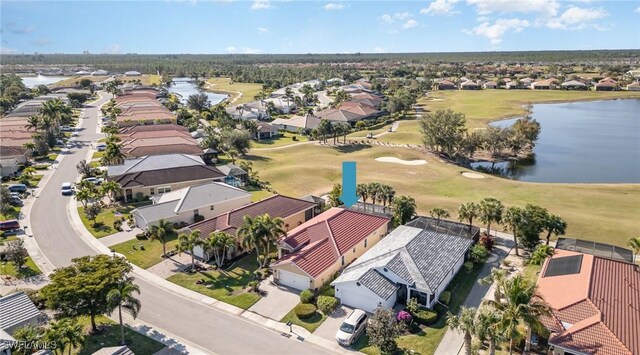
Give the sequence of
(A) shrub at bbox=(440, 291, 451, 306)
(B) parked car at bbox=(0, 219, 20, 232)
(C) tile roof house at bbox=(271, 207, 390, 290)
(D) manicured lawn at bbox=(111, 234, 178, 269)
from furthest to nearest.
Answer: (B) parked car at bbox=(0, 219, 20, 232) < (D) manicured lawn at bbox=(111, 234, 178, 269) < (C) tile roof house at bbox=(271, 207, 390, 290) < (A) shrub at bbox=(440, 291, 451, 306)

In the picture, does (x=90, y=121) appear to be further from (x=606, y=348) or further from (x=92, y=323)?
(x=606, y=348)

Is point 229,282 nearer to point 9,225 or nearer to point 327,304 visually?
point 327,304

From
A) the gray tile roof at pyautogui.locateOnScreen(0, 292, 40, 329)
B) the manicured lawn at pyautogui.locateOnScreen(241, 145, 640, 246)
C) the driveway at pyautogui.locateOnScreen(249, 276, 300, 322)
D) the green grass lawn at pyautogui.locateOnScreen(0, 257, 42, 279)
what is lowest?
the driveway at pyautogui.locateOnScreen(249, 276, 300, 322)

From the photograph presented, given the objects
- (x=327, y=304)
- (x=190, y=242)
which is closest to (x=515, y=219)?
(x=327, y=304)

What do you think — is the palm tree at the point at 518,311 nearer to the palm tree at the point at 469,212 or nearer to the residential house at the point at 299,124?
the palm tree at the point at 469,212

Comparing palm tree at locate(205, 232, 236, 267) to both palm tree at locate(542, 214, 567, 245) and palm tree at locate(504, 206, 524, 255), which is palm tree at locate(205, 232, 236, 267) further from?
palm tree at locate(542, 214, 567, 245)

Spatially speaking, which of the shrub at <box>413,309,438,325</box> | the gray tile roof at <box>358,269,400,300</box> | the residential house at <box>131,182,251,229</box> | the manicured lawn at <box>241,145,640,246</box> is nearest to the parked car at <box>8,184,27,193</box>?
the residential house at <box>131,182,251,229</box>

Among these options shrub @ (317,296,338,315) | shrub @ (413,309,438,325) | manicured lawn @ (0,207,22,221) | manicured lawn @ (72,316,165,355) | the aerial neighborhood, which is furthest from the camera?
manicured lawn @ (0,207,22,221)

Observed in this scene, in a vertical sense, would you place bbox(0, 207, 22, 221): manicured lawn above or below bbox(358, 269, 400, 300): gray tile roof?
below

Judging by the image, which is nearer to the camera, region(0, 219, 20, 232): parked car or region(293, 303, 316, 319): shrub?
region(293, 303, 316, 319): shrub
